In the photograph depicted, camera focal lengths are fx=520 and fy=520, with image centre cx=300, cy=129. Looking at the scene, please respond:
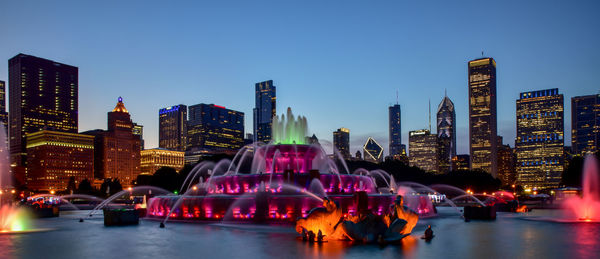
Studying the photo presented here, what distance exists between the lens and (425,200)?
41844 mm

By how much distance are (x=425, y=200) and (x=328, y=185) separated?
843cm

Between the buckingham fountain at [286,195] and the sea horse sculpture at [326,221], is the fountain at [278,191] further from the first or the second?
the sea horse sculpture at [326,221]

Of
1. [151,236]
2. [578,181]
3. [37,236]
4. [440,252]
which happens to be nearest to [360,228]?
[440,252]

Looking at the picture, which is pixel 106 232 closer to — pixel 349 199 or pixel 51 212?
pixel 349 199

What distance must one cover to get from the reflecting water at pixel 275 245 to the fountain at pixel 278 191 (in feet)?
12.1

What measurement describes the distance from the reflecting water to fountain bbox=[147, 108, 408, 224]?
12.1 feet

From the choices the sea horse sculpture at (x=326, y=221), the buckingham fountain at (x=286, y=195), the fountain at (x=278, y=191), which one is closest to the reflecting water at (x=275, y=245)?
the sea horse sculpture at (x=326, y=221)

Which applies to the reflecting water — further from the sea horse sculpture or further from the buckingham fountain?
the buckingham fountain

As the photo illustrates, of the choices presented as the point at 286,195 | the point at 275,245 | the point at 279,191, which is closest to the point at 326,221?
the point at 275,245

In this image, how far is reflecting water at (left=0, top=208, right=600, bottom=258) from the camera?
60.2 ft

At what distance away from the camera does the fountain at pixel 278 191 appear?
31859 millimetres

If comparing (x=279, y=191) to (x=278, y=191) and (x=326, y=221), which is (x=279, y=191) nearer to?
(x=278, y=191)

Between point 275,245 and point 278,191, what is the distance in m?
16.3

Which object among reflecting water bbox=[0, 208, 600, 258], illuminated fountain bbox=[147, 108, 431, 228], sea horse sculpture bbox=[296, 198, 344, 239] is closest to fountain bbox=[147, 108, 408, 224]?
illuminated fountain bbox=[147, 108, 431, 228]
